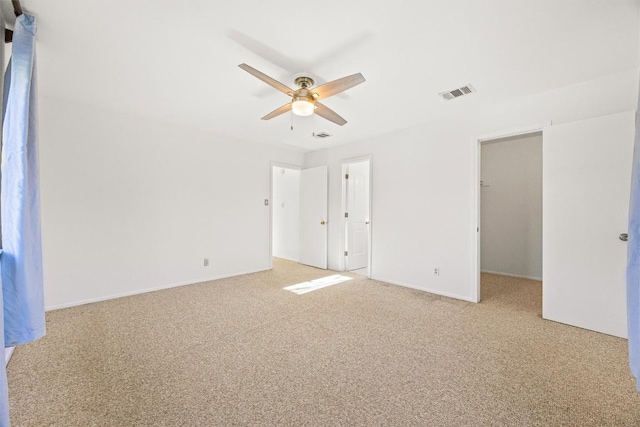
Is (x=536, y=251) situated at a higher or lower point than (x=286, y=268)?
higher

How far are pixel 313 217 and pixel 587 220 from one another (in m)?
3.91

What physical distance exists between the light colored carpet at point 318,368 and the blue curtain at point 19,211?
0.52m

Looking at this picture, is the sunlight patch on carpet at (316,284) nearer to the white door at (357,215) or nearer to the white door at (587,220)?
the white door at (357,215)

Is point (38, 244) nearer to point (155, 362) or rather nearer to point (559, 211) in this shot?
point (155, 362)

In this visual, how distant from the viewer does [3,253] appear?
135cm

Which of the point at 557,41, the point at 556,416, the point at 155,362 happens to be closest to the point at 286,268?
the point at 155,362

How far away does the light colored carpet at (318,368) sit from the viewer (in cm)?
145

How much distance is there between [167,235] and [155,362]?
2270mm

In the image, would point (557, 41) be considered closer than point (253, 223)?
Yes

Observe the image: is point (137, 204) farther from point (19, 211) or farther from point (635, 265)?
point (635, 265)

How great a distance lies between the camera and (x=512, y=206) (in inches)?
184

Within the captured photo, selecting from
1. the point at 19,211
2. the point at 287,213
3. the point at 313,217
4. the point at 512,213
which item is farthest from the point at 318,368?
the point at 287,213

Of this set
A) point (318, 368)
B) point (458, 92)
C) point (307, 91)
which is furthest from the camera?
point (458, 92)

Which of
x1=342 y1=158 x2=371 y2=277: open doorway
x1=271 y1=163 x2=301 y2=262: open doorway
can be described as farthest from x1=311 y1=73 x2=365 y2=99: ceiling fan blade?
x1=271 y1=163 x2=301 y2=262: open doorway
